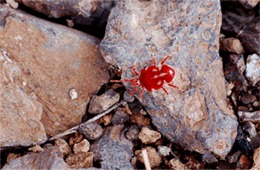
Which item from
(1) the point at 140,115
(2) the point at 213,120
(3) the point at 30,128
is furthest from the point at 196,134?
(3) the point at 30,128

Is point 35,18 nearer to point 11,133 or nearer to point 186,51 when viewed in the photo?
point 11,133

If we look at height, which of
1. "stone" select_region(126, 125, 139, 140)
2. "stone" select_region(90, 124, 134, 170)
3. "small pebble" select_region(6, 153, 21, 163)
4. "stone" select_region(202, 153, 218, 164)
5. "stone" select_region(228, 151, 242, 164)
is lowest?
"small pebble" select_region(6, 153, 21, 163)

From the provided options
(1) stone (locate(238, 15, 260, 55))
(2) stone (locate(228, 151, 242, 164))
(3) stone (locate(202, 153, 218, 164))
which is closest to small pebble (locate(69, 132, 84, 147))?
(3) stone (locate(202, 153, 218, 164))

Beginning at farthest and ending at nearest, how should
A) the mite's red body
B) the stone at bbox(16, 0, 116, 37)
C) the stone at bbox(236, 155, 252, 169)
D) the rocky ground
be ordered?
the stone at bbox(16, 0, 116, 37) → the stone at bbox(236, 155, 252, 169) → the rocky ground → the mite's red body

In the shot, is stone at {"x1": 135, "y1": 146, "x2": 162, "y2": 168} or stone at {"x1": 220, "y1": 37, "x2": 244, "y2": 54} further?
stone at {"x1": 220, "y1": 37, "x2": 244, "y2": 54}

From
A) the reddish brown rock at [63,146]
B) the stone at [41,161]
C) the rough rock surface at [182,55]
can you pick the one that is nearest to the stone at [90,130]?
the reddish brown rock at [63,146]

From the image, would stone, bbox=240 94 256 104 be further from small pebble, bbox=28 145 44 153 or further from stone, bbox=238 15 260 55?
small pebble, bbox=28 145 44 153

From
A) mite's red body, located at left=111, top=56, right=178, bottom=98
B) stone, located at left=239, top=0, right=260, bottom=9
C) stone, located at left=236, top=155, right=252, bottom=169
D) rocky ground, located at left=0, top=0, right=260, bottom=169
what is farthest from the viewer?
stone, located at left=239, top=0, right=260, bottom=9

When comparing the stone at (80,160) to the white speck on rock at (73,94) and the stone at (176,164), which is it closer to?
the white speck on rock at (73,94)
